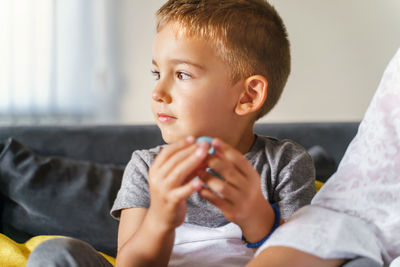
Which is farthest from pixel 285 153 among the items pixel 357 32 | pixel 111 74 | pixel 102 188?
pixel 357 32

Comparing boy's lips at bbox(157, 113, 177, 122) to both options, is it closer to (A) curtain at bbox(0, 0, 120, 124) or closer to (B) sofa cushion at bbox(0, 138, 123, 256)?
(B) sofa cushion at bbox(0, 138, 123, 256)

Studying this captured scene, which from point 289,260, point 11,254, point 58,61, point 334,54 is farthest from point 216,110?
point 334,54

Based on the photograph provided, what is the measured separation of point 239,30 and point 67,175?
82cm

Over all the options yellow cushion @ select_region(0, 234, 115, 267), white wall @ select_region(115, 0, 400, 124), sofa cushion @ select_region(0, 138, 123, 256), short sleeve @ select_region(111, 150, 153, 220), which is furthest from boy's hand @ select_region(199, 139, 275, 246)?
white wall @ select_region(115, 0, 400, 124)

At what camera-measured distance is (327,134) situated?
187cm

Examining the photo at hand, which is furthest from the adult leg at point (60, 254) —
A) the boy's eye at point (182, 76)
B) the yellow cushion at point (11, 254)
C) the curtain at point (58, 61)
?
the curtain at point (58, 61)

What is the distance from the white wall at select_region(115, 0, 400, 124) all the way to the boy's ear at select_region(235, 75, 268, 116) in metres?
1.60

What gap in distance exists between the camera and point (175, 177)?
71 cm

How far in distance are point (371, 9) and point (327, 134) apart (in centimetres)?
118

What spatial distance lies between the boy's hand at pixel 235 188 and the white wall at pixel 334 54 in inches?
72.0

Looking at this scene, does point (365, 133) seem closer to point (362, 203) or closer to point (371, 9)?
point (362, 203)

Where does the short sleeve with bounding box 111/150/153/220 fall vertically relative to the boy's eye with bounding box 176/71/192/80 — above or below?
below

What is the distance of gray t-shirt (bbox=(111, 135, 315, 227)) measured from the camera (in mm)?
988

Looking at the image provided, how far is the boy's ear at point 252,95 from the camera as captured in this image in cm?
100
